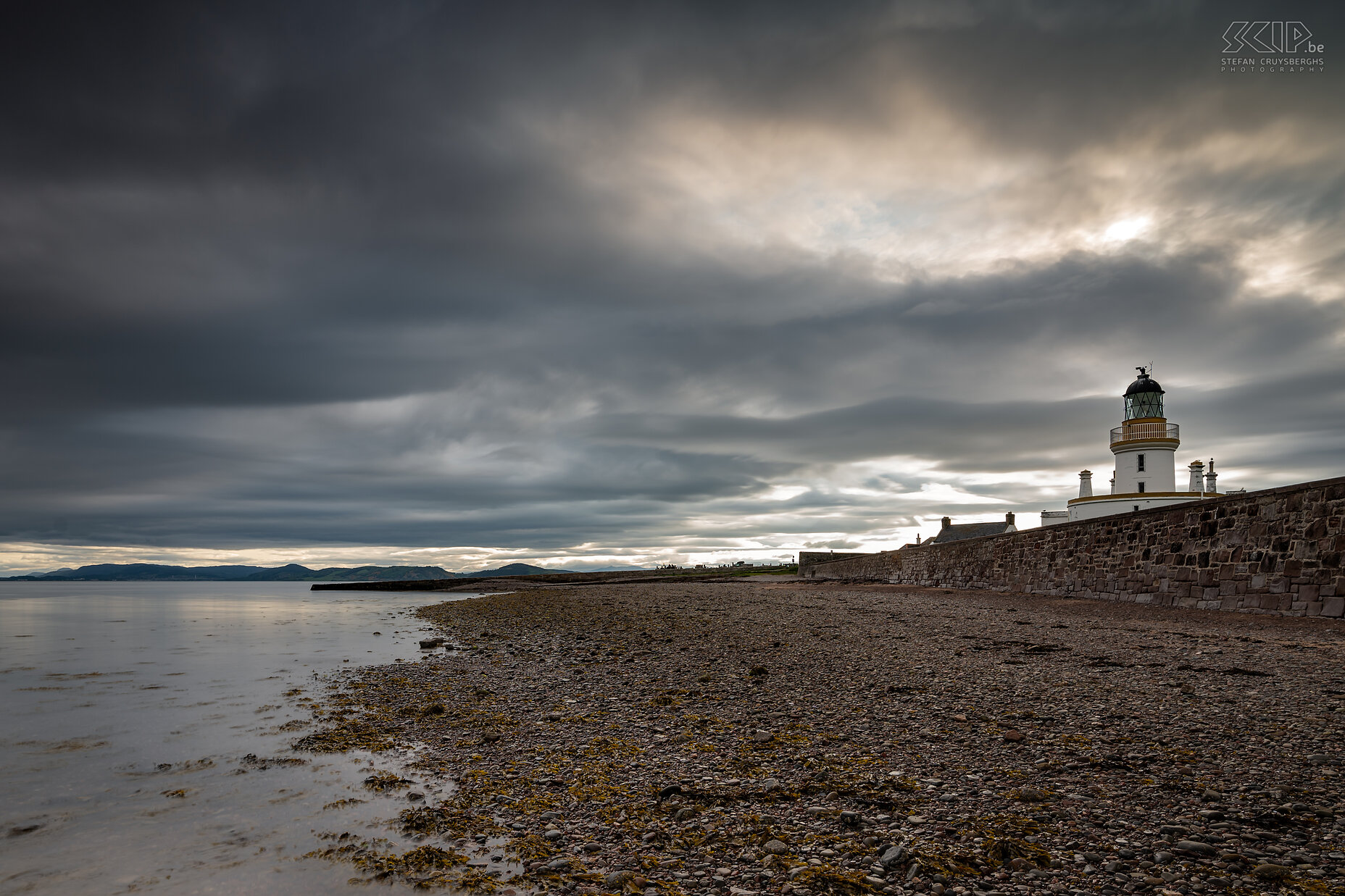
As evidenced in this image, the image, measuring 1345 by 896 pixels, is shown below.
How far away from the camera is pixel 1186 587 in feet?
48.6

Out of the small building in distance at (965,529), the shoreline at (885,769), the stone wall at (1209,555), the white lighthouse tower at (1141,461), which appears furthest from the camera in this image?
the small building in distance at (965,529)

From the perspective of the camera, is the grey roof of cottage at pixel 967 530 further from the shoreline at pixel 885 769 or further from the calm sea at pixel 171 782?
the calm sea at pixel 171 782

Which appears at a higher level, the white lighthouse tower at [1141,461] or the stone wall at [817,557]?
the white lighthouse tower at [1141,461]

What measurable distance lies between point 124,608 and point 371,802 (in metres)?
48.9

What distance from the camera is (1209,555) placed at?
1422cm

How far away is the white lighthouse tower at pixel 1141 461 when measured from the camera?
42.9m

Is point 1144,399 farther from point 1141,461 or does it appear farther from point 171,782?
point 171,782

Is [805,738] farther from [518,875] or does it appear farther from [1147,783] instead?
[518,875]

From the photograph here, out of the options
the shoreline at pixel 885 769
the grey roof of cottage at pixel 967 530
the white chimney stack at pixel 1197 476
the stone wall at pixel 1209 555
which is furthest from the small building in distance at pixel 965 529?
the shoreline at pixel 885 769

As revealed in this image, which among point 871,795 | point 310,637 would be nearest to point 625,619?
point 310,637

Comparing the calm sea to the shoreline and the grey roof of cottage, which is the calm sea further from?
the grey roof of cottage

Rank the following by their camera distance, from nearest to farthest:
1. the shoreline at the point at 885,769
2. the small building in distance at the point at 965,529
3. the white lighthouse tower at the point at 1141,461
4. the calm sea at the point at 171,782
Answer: the shoreline at the point at 885,769
the calm sea at the point at 171,782
the white lighthouse tower at the point at 1141,461
the small building in distance at the point at 965,529

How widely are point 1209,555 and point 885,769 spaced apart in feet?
46.2

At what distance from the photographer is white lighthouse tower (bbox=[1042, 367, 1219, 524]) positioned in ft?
141
